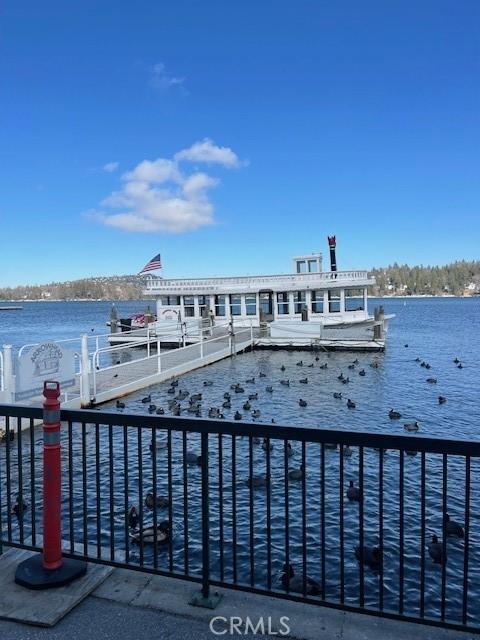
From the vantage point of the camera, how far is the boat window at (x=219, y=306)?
38219 mm

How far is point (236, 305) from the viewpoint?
125ft

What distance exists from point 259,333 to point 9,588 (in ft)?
103

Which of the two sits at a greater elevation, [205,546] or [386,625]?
[205,546]

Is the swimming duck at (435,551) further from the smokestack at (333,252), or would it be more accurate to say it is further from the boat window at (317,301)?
the smokestack at (333,252)

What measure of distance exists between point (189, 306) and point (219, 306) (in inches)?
87.8

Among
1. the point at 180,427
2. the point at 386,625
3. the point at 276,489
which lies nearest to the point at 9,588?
the point at 180,427

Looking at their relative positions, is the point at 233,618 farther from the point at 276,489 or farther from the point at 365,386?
the point at 365,386

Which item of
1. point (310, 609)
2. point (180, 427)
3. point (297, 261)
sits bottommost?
point (310, 609)

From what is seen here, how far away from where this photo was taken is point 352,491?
9164 mm

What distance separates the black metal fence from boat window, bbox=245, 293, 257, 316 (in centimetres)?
2525

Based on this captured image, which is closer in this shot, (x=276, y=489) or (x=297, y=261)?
(x=276, y=489)

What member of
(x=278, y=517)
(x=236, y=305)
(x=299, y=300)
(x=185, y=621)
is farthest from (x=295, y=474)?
(x=236, y=305)

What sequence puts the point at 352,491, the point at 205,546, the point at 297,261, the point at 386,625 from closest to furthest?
the point at 386,625 < the point at 205,546 < the point at 352,491 < the point at 297,261

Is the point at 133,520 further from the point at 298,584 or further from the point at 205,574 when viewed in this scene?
the point at 205,574
